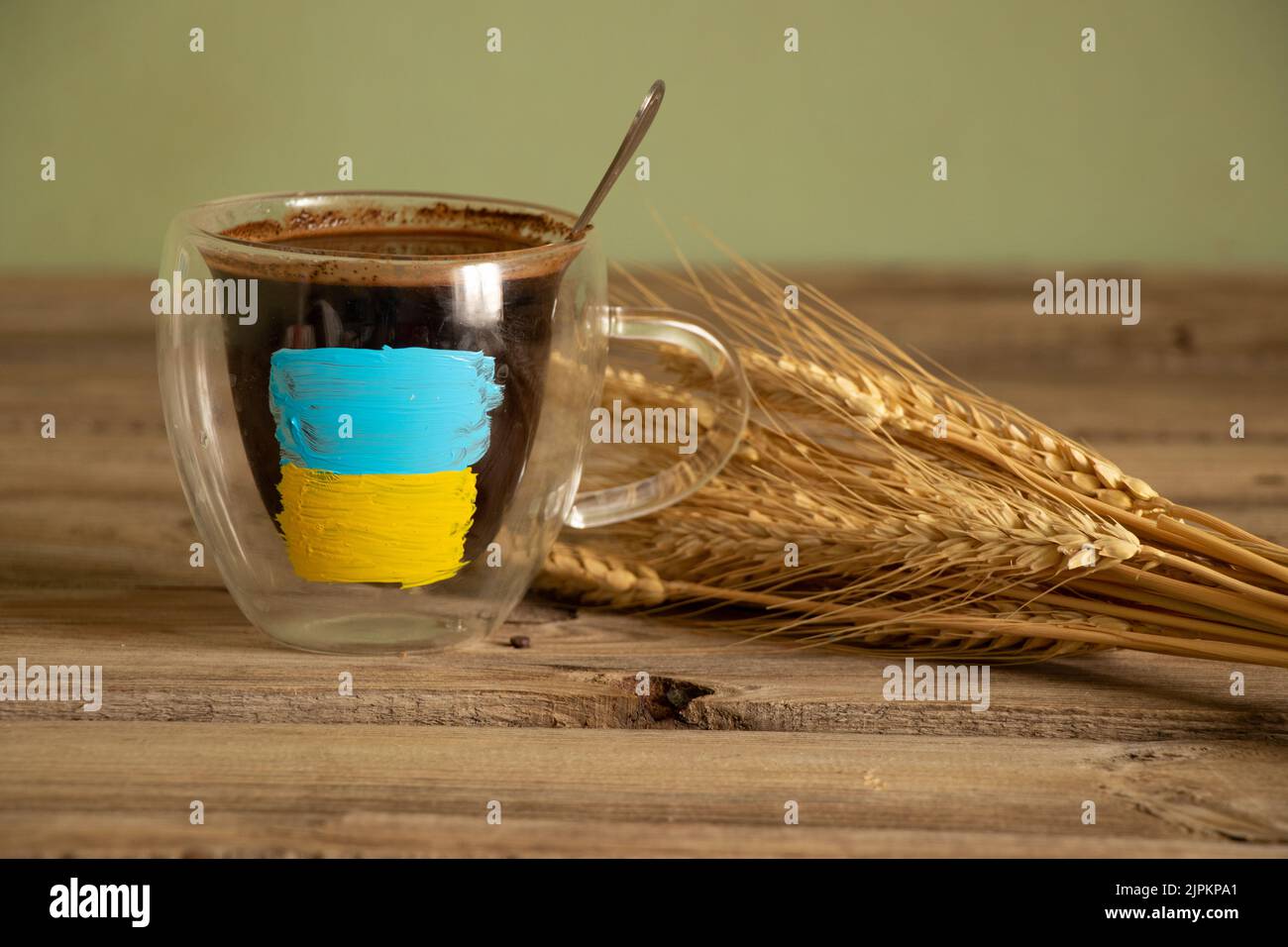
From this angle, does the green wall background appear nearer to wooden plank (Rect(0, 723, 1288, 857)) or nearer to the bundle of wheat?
the bundle of wheat

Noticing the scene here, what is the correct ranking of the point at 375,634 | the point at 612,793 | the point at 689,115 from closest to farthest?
the point at 612,793, the point at 375,634, the point at 689,115

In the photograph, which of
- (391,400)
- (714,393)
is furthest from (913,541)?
(391,400)

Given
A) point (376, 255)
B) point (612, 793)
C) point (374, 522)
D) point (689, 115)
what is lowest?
point (612, 793)

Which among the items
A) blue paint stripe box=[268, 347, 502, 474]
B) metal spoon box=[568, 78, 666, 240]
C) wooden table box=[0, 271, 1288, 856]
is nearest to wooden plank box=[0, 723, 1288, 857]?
wooden table box=[0, 271, 1288, 856]

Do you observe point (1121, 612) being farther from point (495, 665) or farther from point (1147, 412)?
point (1147, 412)

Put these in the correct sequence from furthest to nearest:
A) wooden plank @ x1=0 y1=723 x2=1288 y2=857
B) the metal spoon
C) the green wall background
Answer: the green wall background < the metal spoon < wooden plank @ x1=0 y1=723 x2=1288 y2=857

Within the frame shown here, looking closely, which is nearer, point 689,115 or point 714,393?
point 714,393

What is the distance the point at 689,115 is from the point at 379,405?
0.82 m

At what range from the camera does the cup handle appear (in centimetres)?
59

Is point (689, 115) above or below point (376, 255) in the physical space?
above

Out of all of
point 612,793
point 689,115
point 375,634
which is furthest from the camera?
point 689,115

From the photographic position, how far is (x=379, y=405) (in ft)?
1.68

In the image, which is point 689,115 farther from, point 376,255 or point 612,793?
point 612,793

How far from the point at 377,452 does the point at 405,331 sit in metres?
0.05
